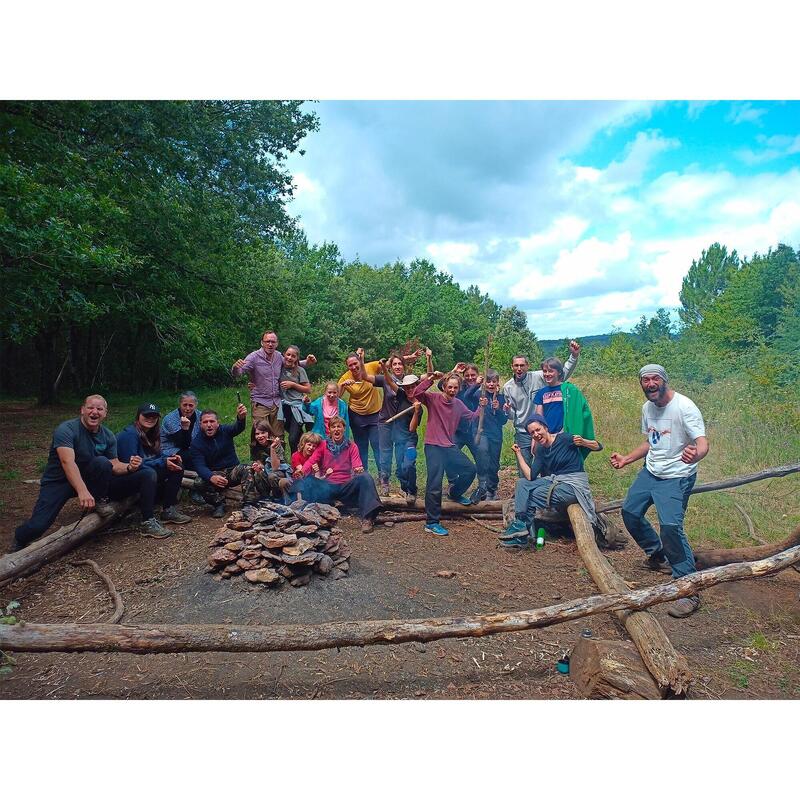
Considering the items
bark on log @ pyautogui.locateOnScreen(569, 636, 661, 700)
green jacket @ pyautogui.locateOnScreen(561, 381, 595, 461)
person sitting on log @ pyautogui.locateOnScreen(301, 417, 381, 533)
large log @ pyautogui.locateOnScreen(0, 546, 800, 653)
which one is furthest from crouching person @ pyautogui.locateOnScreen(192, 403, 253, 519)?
bark on log @ pyautogui.locateOnScreen(569, 636, 661, 700)

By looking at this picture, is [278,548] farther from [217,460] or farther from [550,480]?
[550,480]

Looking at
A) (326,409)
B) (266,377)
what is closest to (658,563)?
(326,409)

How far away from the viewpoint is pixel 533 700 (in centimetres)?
261

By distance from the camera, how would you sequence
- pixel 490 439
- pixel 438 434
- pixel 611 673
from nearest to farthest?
1. pixel 611 673
2. pixel 438 434
3. pixel 490 439

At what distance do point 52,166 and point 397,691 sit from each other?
4827 millimetres

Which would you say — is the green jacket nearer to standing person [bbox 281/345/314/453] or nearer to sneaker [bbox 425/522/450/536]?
sneaker [bbox 425/522/450/536]

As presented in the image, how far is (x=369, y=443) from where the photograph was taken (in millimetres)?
5426

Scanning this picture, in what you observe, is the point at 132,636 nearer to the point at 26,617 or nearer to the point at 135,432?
the point at 26,617

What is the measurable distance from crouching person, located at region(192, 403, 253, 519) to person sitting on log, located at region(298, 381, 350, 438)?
1.95ft

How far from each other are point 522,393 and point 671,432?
122 cm

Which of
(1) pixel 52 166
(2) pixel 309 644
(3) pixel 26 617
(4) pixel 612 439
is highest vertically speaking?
(1) pixel 52 166

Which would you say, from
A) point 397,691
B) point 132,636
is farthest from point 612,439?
point 132,636

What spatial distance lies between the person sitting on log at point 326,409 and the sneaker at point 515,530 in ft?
5.43

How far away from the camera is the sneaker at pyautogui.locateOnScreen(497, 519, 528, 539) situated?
4.24 metres
